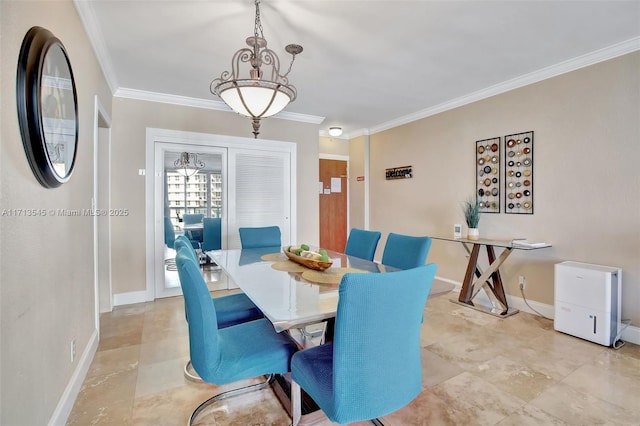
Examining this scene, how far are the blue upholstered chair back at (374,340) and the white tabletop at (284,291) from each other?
206 millimetres

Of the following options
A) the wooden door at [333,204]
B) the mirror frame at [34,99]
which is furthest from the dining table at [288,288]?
the wooden door at [333,204]

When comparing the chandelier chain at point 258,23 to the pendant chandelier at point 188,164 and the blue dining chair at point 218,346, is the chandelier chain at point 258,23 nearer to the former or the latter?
the blue dining chair at point 218,346

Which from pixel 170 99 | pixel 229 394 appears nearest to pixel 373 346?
pixel 229 394

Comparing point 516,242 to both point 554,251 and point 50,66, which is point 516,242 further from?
point 50,66

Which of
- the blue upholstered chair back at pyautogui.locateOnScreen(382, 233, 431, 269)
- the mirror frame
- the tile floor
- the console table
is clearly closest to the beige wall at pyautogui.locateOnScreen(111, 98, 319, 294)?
the tile floor

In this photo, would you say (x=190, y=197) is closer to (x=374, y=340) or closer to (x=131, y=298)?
(x=131, y=298)

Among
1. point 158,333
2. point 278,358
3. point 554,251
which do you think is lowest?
point 158,333

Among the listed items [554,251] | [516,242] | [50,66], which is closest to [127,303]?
[50,66]

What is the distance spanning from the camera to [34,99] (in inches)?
51.4

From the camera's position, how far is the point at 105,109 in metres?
3.12

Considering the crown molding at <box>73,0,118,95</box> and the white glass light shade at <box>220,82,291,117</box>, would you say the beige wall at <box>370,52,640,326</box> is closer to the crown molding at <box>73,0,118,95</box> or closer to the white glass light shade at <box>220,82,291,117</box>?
the white glass light shade at <box>220,82,291,117</box>

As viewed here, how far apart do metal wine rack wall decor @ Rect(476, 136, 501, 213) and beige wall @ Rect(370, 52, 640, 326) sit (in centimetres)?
9

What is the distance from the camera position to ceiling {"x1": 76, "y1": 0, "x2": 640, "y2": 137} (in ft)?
7.13

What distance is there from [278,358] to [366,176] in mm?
4429
